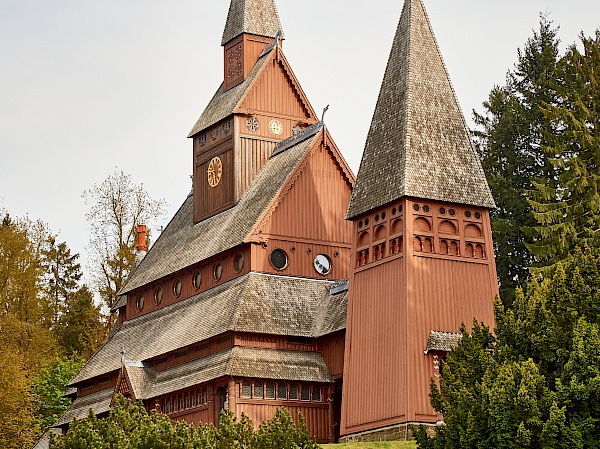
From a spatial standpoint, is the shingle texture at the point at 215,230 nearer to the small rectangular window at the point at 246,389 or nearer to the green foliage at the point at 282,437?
the small rectangular window at the point at 246,389

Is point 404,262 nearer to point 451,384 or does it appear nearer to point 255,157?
point 451,384

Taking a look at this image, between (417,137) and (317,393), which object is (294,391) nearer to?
(317,393)

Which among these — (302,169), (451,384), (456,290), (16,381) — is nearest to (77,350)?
(16,381)

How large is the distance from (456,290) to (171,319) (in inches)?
643

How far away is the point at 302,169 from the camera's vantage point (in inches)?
2228

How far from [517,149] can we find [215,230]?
57.8 ft

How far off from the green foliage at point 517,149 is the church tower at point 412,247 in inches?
625

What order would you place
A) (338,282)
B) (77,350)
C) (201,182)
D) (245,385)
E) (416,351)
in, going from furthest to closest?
(77,350) → (201,182) → (338,282) → (245,385) → (416,351)

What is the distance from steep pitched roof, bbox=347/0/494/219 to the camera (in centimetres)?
4816

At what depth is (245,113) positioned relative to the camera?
60.2m

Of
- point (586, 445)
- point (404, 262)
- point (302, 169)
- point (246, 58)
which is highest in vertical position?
point (246, 58)

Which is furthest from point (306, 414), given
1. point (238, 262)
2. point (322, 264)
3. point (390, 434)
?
point (238, 262)

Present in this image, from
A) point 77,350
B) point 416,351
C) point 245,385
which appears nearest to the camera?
point 416,351

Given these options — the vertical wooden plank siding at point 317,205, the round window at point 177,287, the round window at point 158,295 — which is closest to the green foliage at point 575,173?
the vertical wooden plank siding at point 317,205
